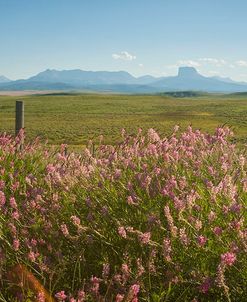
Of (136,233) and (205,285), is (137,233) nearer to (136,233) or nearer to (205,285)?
(136,233)

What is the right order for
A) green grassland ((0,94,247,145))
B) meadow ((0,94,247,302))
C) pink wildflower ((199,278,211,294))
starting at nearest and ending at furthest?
1. pink wildflower ((199,278,211,294))
2. meadow ((0,94,247,302))
3. green grassland ((0,94,247,145))

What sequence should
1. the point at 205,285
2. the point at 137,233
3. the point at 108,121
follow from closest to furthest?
the point at 205,285 < the point at 137,233 < the point at 108,121

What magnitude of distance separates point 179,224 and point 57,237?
126 centimetres

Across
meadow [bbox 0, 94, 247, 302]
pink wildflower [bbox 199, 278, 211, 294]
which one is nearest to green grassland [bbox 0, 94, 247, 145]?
meadow [bbox 0, 94, 247, 302]

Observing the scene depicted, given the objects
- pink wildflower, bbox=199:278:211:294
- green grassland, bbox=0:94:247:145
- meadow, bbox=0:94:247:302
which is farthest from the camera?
green grassland, bbox=0:94:247:145

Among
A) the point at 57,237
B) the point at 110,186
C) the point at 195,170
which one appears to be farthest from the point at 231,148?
the point at 57,237

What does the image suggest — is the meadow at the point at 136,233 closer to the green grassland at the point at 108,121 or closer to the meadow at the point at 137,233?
the meadow at the point at 137,233

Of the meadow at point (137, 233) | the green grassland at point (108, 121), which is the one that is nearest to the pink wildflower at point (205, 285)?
the meadow at point (137, 233)

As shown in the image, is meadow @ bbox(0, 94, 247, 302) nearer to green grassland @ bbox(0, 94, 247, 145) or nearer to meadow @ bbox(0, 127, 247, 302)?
meadow @ bbox(0, 127, 247, 302)

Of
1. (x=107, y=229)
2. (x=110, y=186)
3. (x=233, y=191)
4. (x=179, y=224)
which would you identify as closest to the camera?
(x=233, y=191)

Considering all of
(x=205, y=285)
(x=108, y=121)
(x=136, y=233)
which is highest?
(x=136, y=233)

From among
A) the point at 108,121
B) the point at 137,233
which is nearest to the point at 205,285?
Result: the point at 137,233

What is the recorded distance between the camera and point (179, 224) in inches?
164

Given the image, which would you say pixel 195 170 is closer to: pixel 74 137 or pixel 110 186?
pixel 110 186
